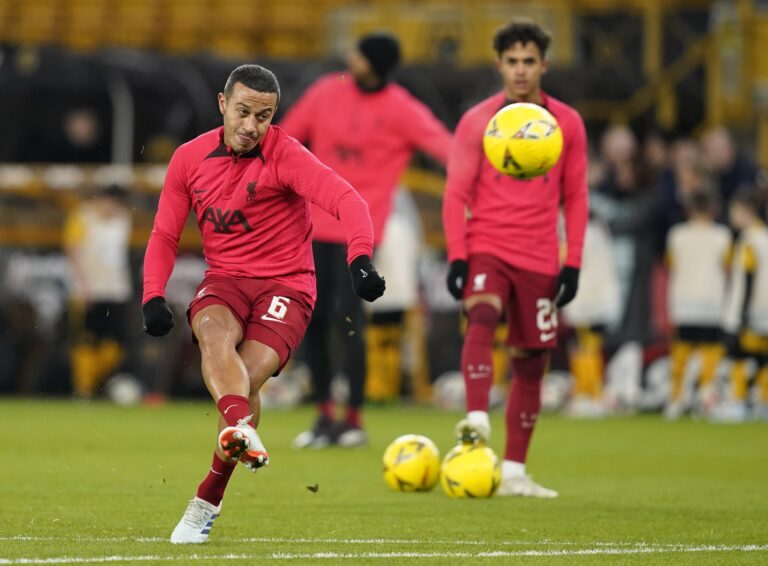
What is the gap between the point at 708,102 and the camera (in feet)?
65.7

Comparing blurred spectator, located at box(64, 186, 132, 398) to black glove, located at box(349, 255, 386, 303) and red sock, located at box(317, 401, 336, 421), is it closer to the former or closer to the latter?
red sock, located at box(317, 401, 336, 421)

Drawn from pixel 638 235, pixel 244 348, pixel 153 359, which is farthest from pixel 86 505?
pixel 638 235

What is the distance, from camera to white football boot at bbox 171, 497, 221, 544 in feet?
18.7

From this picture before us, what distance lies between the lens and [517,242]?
25.8 ft

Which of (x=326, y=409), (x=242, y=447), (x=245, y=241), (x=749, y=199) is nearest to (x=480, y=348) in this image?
(x=245, y=241)

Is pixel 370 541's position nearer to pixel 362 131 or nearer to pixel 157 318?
pixel 157 318

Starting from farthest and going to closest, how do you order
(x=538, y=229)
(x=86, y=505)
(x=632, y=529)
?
1. (x=538, y=229)
2. (x=86, y=505)
3. (x=632, y=529)

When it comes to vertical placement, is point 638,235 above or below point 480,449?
above

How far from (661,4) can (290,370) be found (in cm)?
757

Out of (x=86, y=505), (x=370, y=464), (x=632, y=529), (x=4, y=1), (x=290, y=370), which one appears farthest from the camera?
(x=4, y=1)

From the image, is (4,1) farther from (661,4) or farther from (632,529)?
(632,529)

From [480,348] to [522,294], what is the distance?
361 millimetres

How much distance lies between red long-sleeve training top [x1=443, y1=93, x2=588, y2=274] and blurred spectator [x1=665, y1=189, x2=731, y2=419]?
7.80 meters

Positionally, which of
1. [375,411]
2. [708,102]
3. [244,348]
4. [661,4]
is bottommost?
[375,411]
